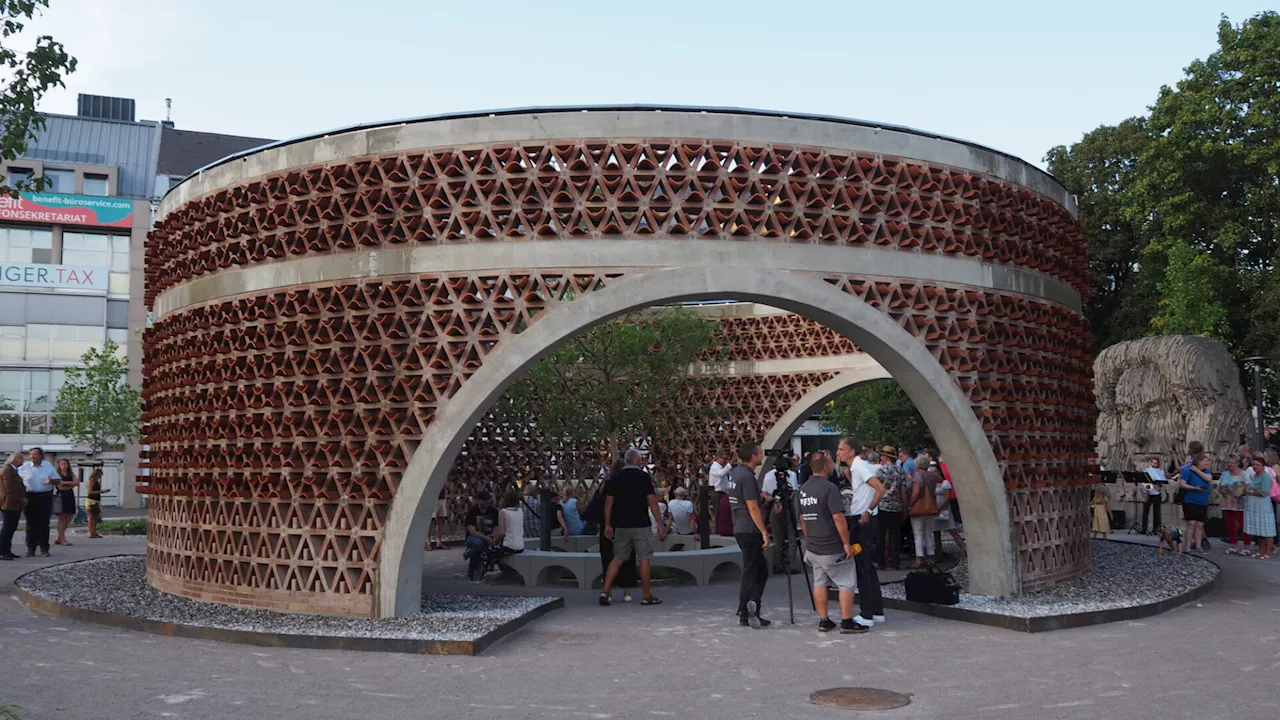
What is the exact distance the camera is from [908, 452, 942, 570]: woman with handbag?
12.5 meters

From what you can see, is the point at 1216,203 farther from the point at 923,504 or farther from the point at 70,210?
the point at 70,210

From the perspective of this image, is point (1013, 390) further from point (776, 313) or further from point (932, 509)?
point (776, 313)

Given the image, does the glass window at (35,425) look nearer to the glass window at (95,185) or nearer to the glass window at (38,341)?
the glass window at (38,341)

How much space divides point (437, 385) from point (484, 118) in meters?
2.54

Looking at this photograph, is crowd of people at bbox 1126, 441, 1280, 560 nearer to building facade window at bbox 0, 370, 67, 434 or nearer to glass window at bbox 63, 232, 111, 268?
building facade window at bbox 0, 370, 67, 434

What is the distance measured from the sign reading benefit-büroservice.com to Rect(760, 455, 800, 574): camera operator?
34.9 meters

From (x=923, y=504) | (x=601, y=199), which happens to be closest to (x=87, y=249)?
(x=601, y=199)

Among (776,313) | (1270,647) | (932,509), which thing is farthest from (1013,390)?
(776,313)

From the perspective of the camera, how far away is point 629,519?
11008 millimetres

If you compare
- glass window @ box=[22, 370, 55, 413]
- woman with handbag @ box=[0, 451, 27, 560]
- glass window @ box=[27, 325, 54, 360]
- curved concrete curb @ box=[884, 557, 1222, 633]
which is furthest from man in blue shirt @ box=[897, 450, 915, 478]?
glass window @ box=[27, 325, 54, 360]

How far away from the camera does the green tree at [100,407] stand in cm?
3512

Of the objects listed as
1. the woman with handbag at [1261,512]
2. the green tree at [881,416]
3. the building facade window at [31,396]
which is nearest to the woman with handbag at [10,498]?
the woman with handbag at [1261,512]

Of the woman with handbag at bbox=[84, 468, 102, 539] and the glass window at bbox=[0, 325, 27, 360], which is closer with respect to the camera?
the woman with handbag at bbox=[84, 468, 102, 539]

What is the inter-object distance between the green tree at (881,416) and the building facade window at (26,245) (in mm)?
30191
